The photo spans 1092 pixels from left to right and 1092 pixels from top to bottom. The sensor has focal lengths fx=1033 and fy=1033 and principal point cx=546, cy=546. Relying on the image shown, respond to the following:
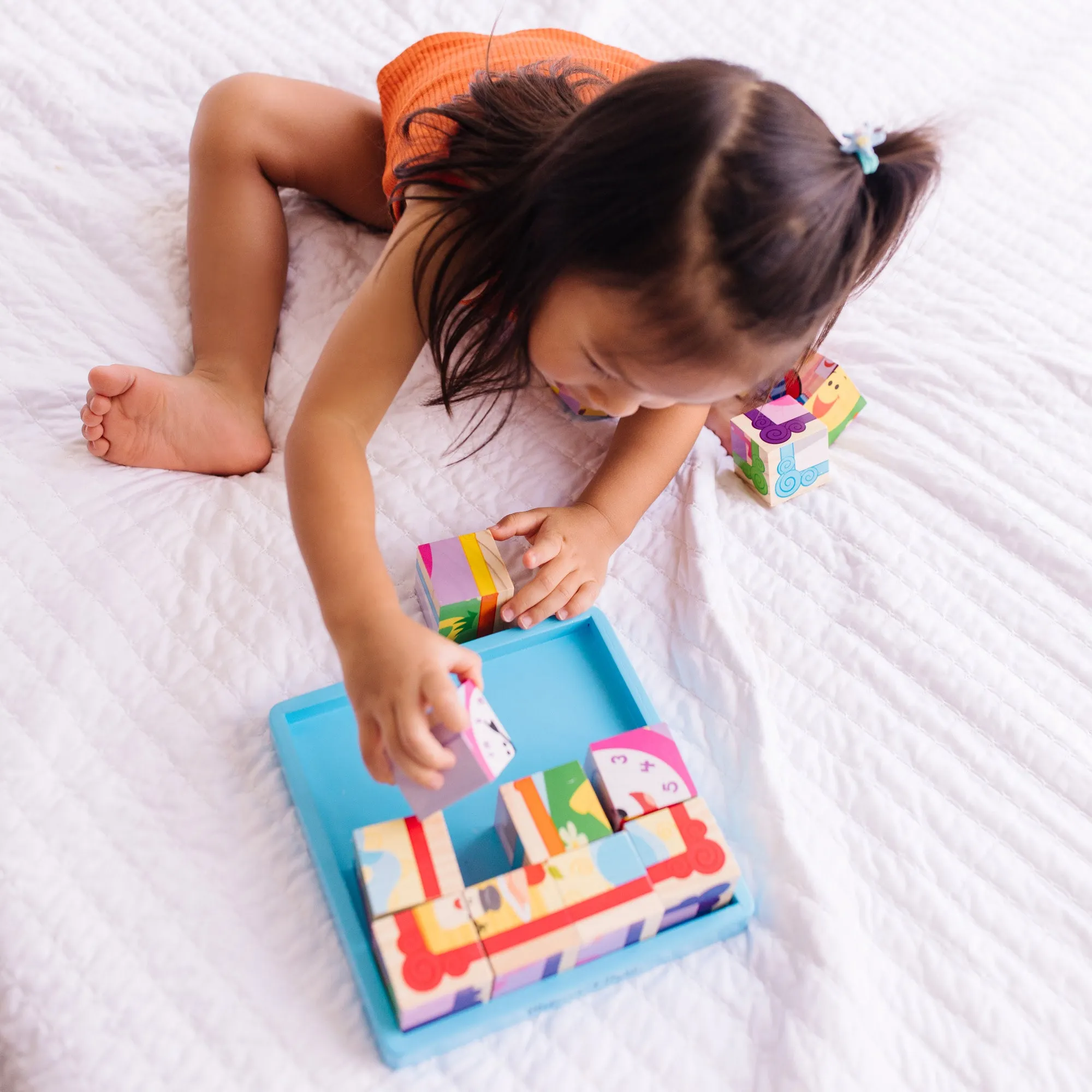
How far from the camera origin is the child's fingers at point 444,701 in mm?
575

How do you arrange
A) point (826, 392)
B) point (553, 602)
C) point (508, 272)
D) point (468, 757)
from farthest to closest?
1. point (826, 392)
2. point (553, 602)
3. point (508, 272)
4. point (468, 757)

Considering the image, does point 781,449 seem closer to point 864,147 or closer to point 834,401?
point 834,401

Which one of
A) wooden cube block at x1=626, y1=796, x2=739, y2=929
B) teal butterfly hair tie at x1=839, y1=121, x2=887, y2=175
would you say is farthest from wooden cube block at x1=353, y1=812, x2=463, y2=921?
teal butterfly hair tie at x1=839, y1=121, x2=887, y2=175

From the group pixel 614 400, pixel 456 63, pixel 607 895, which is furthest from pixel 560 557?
pixel 456 63

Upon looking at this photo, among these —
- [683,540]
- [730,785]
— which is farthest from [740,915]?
[683,540]

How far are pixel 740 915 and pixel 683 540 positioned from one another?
0.31 m

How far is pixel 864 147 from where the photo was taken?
24.2 inches

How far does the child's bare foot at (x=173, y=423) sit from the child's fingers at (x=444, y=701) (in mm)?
359

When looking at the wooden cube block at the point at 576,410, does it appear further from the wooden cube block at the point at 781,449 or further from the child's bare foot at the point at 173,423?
the child's bare foot at the point at 173,423

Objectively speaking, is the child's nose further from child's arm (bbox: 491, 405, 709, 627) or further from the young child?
child's arm (bbox: 491, 405, 709, 627)

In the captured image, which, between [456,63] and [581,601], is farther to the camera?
[456,63]

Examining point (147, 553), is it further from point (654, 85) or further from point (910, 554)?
point (910, 554)

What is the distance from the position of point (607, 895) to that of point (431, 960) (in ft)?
0.36

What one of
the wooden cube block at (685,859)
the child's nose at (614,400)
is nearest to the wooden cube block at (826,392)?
the child's nose at (614,400)
